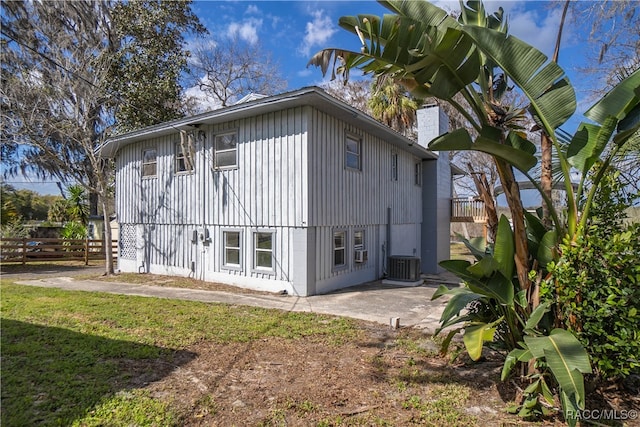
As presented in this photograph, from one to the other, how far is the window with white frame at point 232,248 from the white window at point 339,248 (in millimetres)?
2703

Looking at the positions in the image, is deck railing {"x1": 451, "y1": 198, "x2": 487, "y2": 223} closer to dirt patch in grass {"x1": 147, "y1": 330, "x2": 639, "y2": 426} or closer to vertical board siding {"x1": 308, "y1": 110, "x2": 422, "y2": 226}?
vertical board siding {"x1": 308, "y1": 110, "x2": 422, "y2": 226}

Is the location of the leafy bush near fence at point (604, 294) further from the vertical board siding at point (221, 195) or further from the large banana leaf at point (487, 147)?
the vertical board siding at point (221, 195)

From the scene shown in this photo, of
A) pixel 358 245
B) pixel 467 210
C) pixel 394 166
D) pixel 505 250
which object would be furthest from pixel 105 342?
pixel 467 210

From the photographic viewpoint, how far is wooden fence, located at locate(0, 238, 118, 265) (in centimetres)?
1537

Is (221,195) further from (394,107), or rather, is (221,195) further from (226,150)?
(394,107)

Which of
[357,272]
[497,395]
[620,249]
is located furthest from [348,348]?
[357,272]

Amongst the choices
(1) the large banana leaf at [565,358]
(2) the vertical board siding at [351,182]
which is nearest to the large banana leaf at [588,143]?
(1) the large banana leaf at [565,358]

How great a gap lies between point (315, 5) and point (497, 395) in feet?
36.3

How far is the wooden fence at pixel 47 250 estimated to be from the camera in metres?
15.4

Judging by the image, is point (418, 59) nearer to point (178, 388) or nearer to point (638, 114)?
point (638, 114)

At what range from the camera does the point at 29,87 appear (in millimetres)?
11875

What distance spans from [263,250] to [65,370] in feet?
18.9

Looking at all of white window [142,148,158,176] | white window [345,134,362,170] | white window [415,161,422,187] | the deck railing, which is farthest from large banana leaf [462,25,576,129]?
the deck railing

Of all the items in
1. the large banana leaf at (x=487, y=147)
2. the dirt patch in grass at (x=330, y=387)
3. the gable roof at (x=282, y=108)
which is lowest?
the dirt patch in grass at (x=330, y=387)
